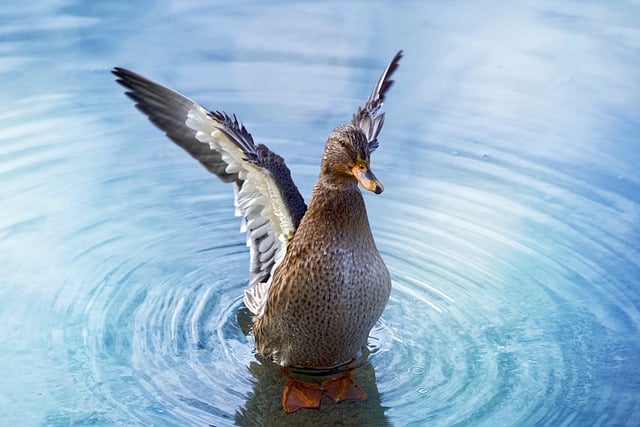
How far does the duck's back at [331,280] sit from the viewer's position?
13.9ft

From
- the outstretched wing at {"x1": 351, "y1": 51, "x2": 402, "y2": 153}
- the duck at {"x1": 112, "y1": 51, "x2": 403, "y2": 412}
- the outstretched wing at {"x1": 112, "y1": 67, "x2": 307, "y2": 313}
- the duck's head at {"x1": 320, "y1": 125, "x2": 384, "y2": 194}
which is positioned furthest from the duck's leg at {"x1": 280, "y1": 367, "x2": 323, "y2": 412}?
the outstretched wing at {"x1": 351, "y1": 51, "x2": 402, "y2": 153}

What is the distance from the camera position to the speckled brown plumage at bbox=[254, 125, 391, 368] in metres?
4.23

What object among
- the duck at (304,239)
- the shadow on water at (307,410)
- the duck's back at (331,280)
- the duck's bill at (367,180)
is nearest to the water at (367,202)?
the shadow on water at (307,410)

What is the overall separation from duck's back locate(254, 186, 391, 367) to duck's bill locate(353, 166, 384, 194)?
17cm

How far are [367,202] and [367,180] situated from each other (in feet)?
5.29

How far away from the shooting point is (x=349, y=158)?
13.6 feet

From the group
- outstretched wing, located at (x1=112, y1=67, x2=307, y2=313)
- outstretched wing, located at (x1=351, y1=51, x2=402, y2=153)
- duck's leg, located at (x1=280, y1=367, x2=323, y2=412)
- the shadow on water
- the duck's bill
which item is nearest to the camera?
the duck's bill

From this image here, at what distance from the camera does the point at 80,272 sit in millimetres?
4988

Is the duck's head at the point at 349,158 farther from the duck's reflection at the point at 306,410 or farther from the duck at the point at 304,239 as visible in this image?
the duck's reflection at the point at 306,410

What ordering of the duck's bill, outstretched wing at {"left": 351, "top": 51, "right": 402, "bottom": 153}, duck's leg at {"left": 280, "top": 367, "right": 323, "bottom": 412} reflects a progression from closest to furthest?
the duck's bill < duck's leg at {"left": 280, "top": 367, "right": 323, "bottom": 412} < outstretched wing at {"left": 351, "top": 51, "right": 402, "bottom": 153}

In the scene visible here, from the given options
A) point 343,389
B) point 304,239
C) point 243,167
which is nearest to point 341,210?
point 304,239

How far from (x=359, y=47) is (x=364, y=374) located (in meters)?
→ 3.48

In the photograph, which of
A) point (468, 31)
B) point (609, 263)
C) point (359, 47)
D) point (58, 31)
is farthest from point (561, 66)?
point (58, 31)

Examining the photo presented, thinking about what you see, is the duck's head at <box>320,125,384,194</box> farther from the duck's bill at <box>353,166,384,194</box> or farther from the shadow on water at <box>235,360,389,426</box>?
the shadow on water at <box>235,360,389,426</box>
